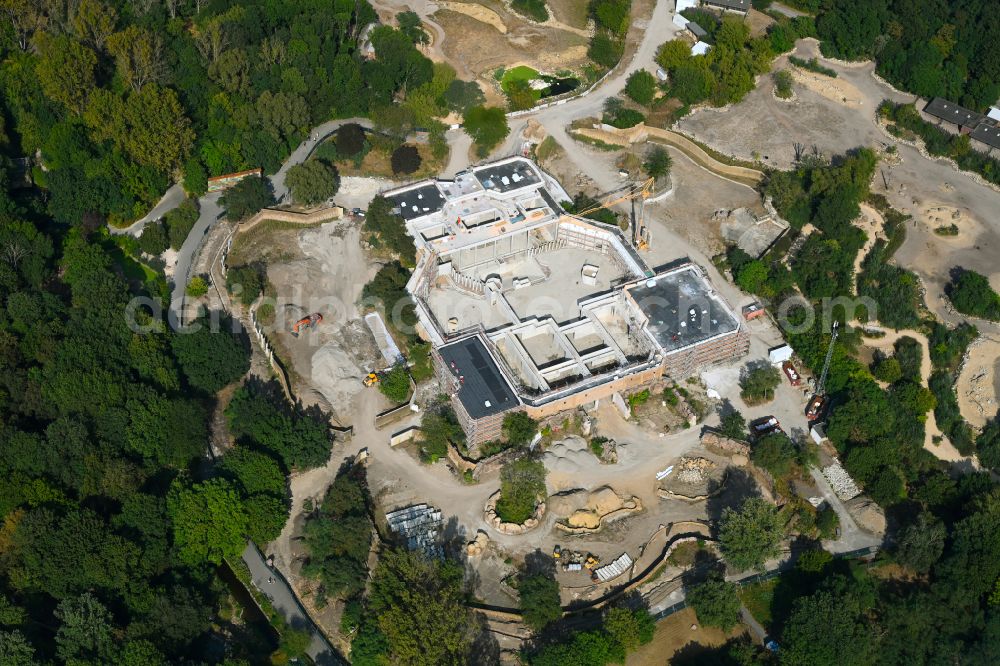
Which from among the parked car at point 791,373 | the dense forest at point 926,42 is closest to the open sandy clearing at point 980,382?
the parked car at point 791,373

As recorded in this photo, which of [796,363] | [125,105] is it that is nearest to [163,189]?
[125,105]

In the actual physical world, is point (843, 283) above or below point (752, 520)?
above

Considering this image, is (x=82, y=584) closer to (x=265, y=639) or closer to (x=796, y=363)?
(x=265, y=639)

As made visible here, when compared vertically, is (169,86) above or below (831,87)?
above

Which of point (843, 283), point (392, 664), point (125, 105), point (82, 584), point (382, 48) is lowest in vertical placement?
point (392, 664)

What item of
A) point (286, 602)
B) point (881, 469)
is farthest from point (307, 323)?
point (881, 469)

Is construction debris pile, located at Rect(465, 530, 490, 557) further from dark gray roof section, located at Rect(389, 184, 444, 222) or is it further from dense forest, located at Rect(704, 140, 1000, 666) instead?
dark gray roof section, located at Rect(389, 184, 444, 222)

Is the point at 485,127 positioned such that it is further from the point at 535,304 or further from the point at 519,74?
the point at 535,304
